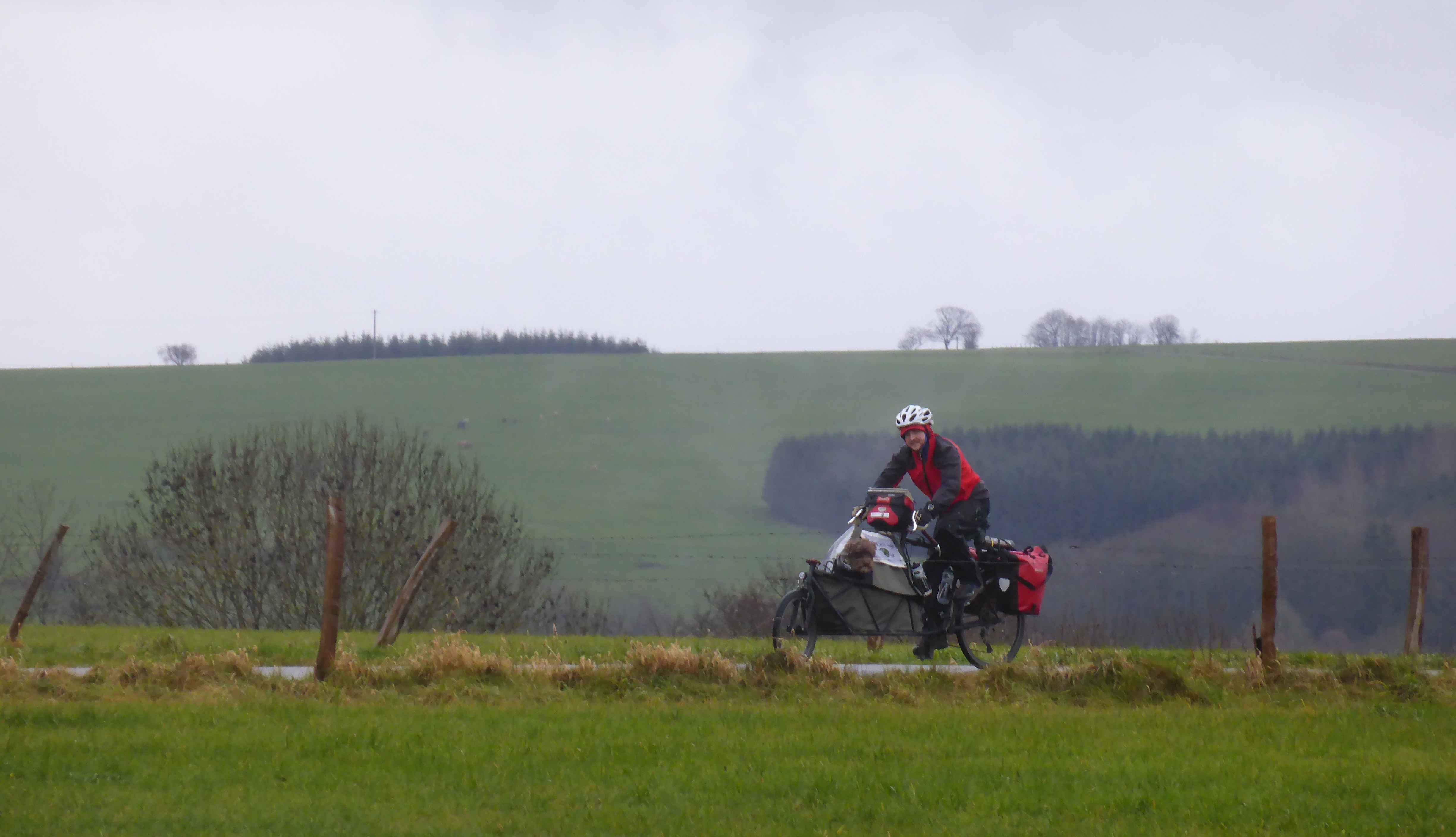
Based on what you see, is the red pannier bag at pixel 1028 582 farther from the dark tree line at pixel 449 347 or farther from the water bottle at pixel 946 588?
the dark tree line at pixel 449 347

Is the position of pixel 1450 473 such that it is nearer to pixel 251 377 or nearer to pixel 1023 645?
pixel 1023 645

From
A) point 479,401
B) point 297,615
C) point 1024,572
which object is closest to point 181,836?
point 1024,572

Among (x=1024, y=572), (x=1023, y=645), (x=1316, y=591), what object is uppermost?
(x=1024, y=572)

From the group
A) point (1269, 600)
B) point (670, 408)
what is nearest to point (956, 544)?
point (1269, 600)

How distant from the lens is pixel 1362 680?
430 inches

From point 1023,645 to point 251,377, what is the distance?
193 ft

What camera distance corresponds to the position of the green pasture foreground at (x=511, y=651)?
1210cm

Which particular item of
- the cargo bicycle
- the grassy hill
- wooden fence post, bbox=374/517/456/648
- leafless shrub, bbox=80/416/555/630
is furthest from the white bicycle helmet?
the grassy hill

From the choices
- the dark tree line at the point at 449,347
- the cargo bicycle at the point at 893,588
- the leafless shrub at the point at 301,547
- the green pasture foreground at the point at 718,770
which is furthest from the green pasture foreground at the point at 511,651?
the dark tree line at the point at 449,347

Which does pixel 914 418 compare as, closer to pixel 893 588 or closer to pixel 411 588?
pixel 893 588

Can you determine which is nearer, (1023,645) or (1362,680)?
(1362,680)

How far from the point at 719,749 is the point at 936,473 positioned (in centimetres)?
423

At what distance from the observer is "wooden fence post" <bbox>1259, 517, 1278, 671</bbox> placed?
35.9ft

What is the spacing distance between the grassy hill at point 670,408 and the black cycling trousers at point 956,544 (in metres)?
28.6
